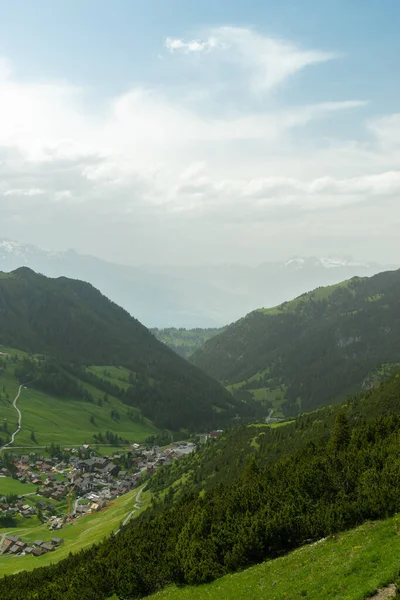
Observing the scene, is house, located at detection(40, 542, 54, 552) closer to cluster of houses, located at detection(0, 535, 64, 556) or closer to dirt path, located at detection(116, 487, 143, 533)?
cluster of houses, located at detection(0, 535, 64, 556)

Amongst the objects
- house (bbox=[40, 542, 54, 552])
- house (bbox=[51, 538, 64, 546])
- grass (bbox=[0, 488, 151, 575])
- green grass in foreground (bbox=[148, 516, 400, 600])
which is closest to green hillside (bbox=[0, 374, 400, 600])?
green grass in foreground (bbox=[148, 516, 400, 600])

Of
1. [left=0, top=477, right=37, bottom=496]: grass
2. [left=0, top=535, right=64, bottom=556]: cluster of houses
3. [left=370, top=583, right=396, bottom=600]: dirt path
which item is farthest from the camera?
[left=0, top=477, right=37, bottom=496]: grass

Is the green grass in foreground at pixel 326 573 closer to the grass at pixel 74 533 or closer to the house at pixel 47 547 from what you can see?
the grass at pixel 74 533

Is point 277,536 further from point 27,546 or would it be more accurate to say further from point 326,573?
point 27,546

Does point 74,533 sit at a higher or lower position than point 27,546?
lower

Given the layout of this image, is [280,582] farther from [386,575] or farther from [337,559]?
[386,575]

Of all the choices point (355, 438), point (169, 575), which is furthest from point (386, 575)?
point (355, 438)

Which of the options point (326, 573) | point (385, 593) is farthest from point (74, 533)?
point (385, 593)
